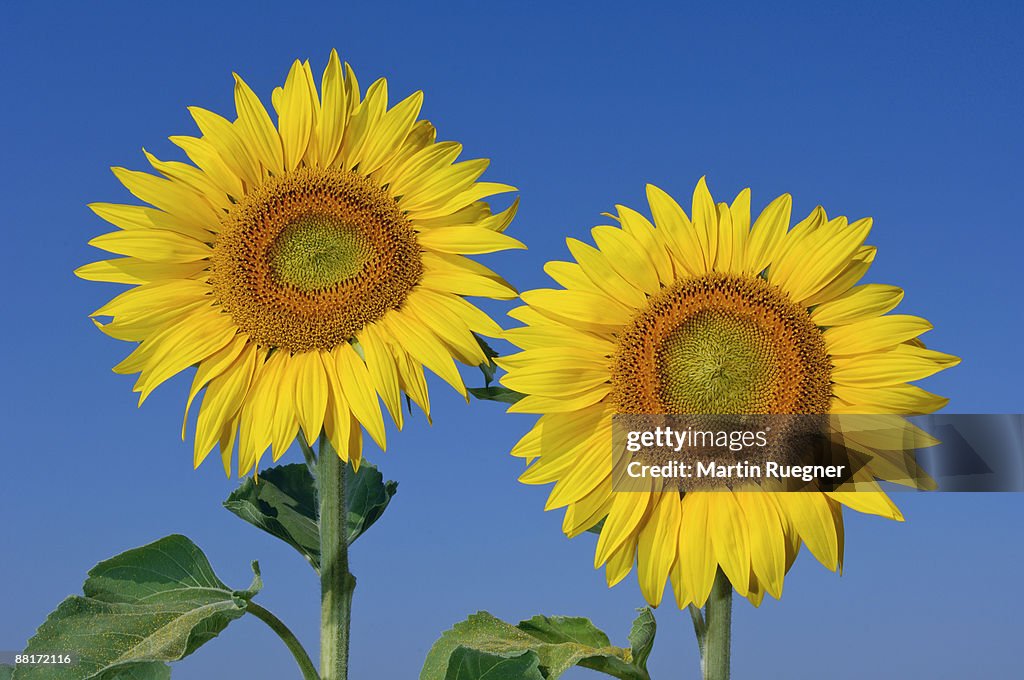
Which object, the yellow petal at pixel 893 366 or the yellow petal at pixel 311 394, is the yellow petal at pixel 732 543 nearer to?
the yellow petal at pixel 893 366

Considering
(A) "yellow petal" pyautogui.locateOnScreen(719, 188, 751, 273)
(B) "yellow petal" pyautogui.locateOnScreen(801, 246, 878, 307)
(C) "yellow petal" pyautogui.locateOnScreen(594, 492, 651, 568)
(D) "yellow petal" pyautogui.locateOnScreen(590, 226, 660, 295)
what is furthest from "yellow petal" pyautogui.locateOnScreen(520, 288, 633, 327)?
(B) "yellow petal" pyautogui.locateOnScreen(801, 246, 878, 307)

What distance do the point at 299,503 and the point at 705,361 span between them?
72.1 inches

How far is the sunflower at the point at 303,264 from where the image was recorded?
4164 mm

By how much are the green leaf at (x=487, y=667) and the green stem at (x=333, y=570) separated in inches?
20.4

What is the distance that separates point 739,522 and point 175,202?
2190 millimetres

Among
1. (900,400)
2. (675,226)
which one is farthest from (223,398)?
(900,400)

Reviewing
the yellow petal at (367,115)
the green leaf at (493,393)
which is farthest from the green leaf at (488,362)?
the yellow petal at (367,115)

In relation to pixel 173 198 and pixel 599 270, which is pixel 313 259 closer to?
pixel 173 198

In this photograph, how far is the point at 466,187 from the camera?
13.9 feet

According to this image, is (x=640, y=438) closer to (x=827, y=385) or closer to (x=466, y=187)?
(x=827, y=385)

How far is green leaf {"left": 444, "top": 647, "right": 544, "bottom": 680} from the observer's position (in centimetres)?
399

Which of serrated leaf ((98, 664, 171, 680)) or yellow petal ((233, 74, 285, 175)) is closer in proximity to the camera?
serrated leaf ((98, 664, 171, 680))

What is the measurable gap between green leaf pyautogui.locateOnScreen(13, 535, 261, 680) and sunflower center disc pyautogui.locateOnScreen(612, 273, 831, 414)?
1533mm

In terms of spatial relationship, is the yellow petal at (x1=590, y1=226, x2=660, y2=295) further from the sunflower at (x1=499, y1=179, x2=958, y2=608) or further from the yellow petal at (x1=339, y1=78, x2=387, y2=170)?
the yellow petal at (x1=339, y1=78, x2=387, y2=170)
